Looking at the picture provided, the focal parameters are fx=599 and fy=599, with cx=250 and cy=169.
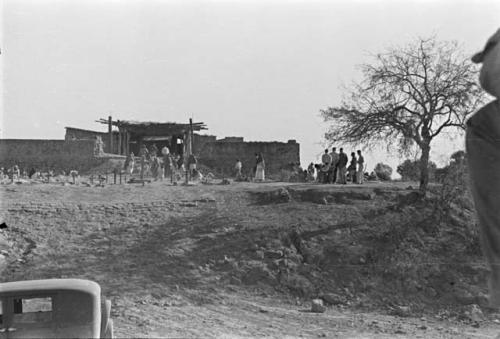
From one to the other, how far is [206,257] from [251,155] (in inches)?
499

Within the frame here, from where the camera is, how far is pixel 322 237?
40.3 ft

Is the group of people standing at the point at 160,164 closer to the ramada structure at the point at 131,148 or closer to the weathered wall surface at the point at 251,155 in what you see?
the ramada structure at the point at 131,148

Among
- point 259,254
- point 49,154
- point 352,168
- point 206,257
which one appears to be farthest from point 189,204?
point 49,154

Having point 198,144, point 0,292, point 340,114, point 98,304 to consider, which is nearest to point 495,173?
point 98,304

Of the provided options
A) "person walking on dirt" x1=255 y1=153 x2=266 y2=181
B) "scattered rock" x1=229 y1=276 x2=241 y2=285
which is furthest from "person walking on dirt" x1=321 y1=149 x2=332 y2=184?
"scattered rock" x1=229 y1=276 x2=241 y2=285

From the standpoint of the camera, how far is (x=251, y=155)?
23.5m

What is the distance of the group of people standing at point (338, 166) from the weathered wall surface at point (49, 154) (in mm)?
8164

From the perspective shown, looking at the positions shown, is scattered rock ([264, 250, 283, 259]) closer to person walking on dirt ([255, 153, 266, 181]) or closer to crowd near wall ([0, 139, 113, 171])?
Result: person walking on dirt ([255, 153, 266, 181])

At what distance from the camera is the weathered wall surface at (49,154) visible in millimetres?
21531

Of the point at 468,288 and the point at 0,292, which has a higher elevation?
the point at 0,292

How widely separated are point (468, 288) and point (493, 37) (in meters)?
10.0

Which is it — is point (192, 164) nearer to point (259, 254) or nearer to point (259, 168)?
point (259, 168)

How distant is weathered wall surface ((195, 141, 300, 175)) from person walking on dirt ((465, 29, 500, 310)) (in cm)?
2167

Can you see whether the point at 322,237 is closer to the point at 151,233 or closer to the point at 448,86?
the point at 151,233
